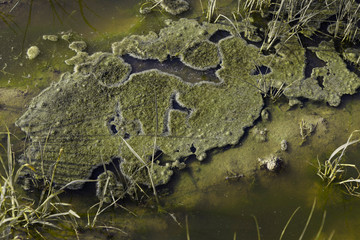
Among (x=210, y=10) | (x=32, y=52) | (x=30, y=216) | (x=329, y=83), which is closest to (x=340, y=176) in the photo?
(x=329, y=83)

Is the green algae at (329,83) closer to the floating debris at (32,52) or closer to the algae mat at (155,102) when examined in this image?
the algae mat at (155,102)

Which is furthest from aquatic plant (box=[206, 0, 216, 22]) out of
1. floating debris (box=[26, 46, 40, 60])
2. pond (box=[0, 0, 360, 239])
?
floating debris (box=[26, 46, 40, 60])

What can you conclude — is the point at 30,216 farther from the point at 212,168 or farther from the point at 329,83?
the point at 329,83

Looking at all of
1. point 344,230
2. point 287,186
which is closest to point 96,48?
point 287,186

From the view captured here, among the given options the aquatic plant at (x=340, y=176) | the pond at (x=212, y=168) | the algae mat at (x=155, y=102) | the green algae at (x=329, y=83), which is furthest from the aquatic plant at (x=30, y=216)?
the green algae at (x=329, y=83)

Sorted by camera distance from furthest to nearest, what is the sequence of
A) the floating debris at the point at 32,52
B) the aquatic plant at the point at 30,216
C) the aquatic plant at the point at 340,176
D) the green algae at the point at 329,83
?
1. the floating debris at the point at 32,52
2. the green algae at the point at 329,83
3. the aquatic plant at the point at 340,176
4. the aquatic plant at the point at 30,216

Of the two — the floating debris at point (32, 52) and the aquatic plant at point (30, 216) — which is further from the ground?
the floating debris at point (32, 52)

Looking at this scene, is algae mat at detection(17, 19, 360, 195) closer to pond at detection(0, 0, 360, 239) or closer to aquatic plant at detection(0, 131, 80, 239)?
pond at detection(0, 0, 360, 239)
